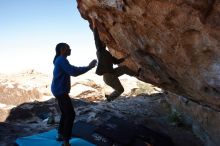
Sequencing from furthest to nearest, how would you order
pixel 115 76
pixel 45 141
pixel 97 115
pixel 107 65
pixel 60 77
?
pixel 97 115, pixel 115 76, pixel 45 141, pixel 107 65, pixel 60 77

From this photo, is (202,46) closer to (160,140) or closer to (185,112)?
(160,140)

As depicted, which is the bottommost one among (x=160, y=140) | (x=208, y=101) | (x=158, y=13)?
(x=160, y=140)

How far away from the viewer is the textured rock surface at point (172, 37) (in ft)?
18.1

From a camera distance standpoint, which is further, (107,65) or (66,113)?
(107,65)

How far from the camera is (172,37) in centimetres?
632

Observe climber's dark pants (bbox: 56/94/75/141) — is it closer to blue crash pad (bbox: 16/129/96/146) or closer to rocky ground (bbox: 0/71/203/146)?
blue crash pad (bbox: 16/129/96/146)

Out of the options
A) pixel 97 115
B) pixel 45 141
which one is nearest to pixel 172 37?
pixel 45 141

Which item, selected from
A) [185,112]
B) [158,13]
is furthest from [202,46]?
[185,112]

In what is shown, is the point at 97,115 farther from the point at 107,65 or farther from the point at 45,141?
the point at 107,65

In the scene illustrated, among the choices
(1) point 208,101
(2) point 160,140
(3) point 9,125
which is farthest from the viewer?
(3) point 9,125

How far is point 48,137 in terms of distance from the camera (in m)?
9.43

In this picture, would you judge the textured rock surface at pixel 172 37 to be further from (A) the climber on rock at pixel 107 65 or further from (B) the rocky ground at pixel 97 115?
(B) the rocky ground at pixel 97 115

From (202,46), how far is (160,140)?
13.1ft

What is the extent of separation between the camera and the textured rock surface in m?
5.53
